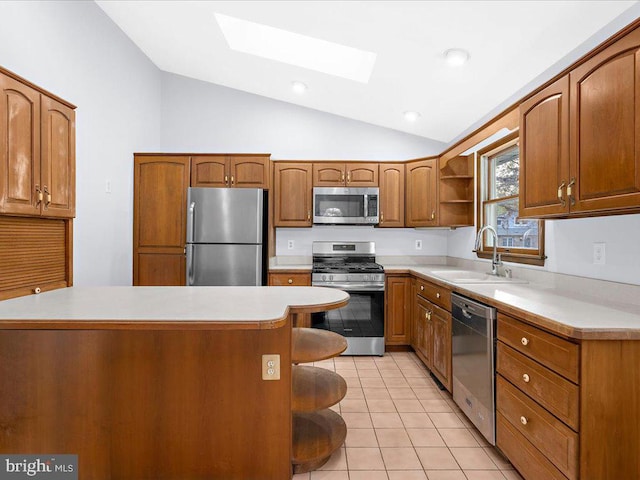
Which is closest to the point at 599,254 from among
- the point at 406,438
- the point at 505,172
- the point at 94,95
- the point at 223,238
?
the point at 505,172

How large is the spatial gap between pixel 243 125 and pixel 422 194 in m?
2.21

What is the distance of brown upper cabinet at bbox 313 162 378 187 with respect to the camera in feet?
13.2

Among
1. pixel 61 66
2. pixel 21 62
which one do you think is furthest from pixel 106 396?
pixel 61 66

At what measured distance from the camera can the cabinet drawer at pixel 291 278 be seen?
3742 mm

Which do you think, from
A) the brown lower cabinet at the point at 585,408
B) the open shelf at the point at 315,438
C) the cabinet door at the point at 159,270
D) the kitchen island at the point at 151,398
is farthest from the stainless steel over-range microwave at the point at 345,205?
the brown lower cabinet at the point at 585,408

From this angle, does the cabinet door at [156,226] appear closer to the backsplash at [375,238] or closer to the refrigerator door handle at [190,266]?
the refrigerator door handle at [190,266]

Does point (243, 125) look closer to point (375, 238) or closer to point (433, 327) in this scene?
point (375, 238)

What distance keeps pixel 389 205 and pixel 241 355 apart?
9.21 feet

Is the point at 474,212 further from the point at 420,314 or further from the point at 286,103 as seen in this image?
the point at 286,103

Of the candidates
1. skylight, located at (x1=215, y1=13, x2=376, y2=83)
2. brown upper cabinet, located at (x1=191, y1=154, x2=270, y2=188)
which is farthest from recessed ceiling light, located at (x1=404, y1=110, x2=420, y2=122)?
brown upper cabinet, located at (x1=191, y1=154, x2=270, y2=188)

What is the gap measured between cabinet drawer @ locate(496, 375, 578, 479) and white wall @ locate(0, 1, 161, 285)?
3061 mm

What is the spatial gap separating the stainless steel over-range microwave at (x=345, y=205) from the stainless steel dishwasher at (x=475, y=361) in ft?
5.25

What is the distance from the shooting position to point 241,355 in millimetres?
1643

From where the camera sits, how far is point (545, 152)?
1.97m
